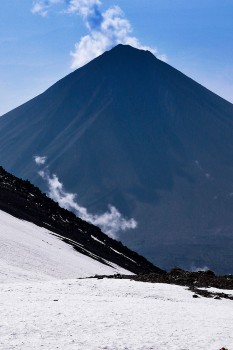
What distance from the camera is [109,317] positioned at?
62.7ft

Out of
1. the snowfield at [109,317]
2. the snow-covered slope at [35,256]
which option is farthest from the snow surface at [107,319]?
the snow-covered slope at [35,256]

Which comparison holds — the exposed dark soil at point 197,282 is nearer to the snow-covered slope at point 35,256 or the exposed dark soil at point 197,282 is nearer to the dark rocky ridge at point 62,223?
the snow-covered slope at point 35,256

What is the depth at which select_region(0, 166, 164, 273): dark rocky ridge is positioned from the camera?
68875 mm

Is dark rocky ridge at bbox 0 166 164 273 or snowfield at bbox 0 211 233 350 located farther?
dark rocky ridge at bbox 0 166 164 273

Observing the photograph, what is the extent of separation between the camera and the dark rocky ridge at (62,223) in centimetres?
6888

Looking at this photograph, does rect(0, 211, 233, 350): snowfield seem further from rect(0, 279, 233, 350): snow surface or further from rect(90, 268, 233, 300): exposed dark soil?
rect(90, 268, 233, 300): exposed dark soil

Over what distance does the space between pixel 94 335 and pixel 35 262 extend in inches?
1092

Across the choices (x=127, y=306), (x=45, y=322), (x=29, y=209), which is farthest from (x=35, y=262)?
(x=29, y=209)

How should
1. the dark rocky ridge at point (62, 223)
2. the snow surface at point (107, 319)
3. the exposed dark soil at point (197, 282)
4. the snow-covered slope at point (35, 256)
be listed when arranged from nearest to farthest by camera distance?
the snow surface at point (107, 319) → the exposed dark soil at point (197, 282) → the snow-covered slope at point (35, 256) → the dark rocky ridge at point (62, 223)

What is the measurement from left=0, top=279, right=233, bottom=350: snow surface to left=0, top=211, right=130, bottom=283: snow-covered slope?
9.62 meters

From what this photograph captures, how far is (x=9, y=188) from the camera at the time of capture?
283 ft

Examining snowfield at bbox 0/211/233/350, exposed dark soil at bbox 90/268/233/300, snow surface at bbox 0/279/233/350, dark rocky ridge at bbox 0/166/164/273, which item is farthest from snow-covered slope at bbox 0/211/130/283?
snow surface at bbox 0/279/233/350

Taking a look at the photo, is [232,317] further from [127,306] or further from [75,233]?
[75,233]

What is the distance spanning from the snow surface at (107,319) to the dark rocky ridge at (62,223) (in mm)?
37360
